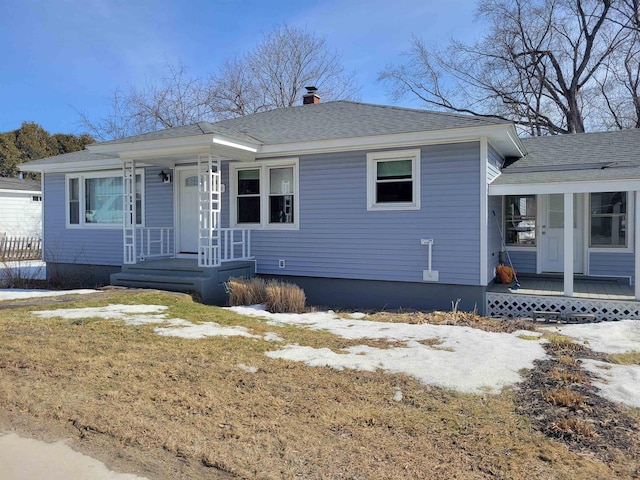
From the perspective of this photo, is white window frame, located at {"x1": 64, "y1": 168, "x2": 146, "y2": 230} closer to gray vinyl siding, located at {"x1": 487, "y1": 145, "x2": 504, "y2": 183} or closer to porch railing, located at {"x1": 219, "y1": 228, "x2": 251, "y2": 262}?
porch railing, located at {"x1": 219, "y1": 228, "x2": 251, "y2": 262}

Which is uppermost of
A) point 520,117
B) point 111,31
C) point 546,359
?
point 111,31

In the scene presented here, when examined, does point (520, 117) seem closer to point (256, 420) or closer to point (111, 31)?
point (111, 31)

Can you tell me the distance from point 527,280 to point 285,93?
19.2 metres

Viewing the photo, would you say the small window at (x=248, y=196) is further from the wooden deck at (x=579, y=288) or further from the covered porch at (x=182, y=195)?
the wooden deck at (x=579, y=288)

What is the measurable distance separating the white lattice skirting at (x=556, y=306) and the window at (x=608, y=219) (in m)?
2.60

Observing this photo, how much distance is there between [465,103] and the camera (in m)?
25.0

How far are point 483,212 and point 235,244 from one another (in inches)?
197

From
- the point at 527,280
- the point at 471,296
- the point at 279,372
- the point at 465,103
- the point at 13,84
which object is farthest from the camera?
the point at 465,103

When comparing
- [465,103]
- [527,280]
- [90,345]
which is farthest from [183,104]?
[90,345]

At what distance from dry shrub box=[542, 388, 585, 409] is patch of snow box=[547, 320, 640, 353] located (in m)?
2.19

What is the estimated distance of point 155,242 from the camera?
1173 cm

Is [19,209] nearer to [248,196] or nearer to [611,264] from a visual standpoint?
[248,196]

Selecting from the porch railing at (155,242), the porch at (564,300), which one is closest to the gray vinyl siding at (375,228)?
the porch at (564,300)

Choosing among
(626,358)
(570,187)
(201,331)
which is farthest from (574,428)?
(570,187)
